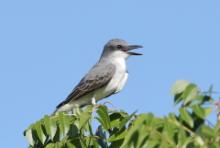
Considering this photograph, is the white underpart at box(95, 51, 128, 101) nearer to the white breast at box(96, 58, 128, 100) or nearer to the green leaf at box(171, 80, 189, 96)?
the white breast at box(96, 58, 128, 100)

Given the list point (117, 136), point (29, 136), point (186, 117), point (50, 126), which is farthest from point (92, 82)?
point (186, 117)

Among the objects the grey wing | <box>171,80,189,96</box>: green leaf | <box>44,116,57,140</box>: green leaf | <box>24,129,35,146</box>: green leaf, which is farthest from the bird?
<box>171,80,189,96</box>: green leaf

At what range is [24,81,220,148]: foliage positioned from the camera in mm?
4344

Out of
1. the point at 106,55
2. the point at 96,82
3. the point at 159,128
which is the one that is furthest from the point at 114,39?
the point at 159,128

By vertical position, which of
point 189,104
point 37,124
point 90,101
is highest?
point 189,104

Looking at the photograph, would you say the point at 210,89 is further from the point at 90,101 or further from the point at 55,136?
the point at 90,101

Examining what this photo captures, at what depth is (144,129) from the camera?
4.62m

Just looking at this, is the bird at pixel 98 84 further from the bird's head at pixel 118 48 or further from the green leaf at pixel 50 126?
the green leaf at pixel 50 126

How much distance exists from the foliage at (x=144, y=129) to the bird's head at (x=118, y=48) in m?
5.97

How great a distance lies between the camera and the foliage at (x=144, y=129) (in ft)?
14.3

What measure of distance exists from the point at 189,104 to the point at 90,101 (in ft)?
23.4

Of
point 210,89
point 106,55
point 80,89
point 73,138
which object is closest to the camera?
point 210,89

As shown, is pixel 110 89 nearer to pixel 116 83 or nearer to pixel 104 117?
pixel 116 83

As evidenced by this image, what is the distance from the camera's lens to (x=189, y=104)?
4676 millimetres
